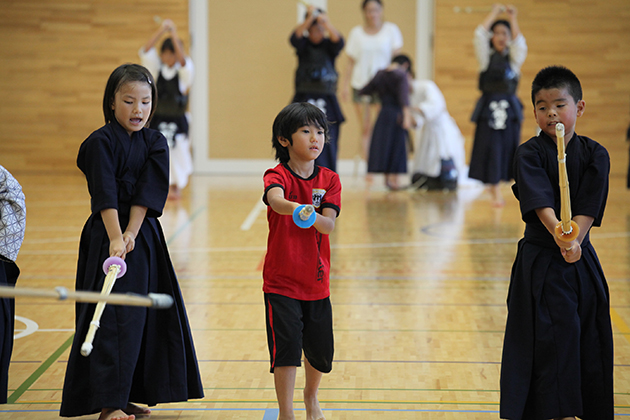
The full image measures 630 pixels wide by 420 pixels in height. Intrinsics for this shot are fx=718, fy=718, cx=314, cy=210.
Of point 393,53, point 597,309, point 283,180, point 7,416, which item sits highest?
point 393,53

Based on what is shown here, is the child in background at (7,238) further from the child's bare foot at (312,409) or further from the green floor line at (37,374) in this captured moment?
the child's bare foot at (312,409)

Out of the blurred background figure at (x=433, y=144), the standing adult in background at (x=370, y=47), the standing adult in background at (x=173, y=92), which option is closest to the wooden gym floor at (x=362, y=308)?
the standing adult in background at (x=173, y=92)

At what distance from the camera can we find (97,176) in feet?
6.67

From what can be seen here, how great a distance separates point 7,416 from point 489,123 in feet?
17.8

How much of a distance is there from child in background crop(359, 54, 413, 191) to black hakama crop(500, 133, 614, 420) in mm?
5795

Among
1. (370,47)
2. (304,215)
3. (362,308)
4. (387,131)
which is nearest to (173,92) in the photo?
(387,131)

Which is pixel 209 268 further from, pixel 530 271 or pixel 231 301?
pixel 530 271

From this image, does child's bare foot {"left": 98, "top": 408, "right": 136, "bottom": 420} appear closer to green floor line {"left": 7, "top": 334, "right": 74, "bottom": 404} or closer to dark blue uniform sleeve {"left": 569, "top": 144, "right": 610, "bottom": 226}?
green floor line {"left": 7, "top": 334, "right": 74, "bottom": 404}

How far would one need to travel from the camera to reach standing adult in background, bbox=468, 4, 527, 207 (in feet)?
21.4

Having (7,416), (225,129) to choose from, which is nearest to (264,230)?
(7,416)

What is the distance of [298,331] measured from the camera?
6.52 ft

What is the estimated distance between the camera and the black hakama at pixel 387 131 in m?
7.83

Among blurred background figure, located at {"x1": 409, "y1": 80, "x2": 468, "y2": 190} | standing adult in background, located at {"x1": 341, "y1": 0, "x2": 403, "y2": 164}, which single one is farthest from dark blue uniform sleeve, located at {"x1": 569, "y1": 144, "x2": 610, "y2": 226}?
standing adult in background, located at {"x1": 341, "y1": 0, "x2": 403, "y2": 164}

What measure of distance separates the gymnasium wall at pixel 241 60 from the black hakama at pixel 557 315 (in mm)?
8208
